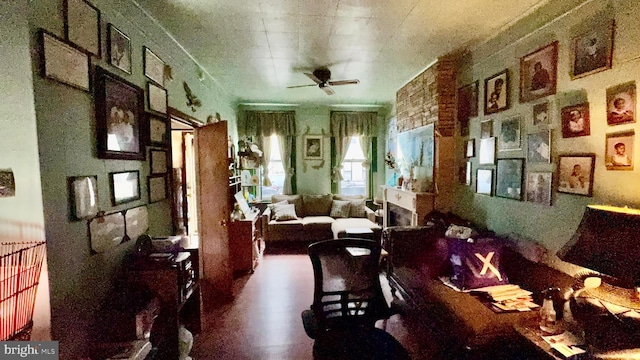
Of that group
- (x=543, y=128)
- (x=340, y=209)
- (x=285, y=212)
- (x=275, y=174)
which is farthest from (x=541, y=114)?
(x=275, y=174)

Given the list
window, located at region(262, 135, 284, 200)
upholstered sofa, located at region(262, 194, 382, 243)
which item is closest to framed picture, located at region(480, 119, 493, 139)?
upholstered sofa, located at region(262, 194, 382, 243)

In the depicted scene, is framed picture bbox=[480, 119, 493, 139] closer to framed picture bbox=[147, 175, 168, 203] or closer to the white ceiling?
the white ceiling

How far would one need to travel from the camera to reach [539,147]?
103 inches

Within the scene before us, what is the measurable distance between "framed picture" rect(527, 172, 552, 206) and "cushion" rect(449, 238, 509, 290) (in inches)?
19.8

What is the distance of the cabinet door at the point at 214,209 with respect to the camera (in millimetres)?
3643

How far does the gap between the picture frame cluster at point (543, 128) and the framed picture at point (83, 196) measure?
3.24 meters

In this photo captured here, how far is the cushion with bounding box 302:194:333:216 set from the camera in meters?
6.71

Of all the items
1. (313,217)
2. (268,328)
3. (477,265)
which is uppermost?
(477,265)

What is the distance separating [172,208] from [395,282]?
244 centimetres

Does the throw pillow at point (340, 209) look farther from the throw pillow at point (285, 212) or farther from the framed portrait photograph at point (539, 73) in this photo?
the framed portrait photograph at point (539, 73)

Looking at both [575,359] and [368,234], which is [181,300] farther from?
[368,234]

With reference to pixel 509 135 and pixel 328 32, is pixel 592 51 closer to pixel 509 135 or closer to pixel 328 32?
pixel 509 135

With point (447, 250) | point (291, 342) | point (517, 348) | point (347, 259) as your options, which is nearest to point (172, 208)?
point (291, 342)

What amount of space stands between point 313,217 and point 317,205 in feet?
1.04
